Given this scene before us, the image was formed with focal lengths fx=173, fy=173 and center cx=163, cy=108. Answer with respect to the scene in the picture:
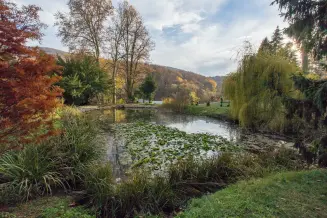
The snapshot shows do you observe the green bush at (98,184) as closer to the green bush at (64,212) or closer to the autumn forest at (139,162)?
the autumn forest at (139,162)

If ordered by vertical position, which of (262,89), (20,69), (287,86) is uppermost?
(287,86)

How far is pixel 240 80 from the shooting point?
29.7 ft

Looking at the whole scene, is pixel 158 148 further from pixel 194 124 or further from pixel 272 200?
pixel 194 124

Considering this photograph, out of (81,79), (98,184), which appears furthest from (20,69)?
(81,79)

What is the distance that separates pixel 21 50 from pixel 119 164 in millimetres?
3081

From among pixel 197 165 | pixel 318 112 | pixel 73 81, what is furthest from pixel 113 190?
pixel 73 81

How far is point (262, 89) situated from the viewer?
8.38m

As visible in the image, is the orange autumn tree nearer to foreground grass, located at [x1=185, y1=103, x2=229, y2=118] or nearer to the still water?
the still water

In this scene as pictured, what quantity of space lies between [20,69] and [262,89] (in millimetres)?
9042

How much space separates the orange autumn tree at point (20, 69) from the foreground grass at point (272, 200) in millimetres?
2914

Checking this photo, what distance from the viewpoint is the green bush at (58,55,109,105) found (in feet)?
49.0

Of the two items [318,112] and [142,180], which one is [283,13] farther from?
[142,180]

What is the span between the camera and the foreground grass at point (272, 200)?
2.10 metres

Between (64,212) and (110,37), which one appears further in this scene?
(110,37)
